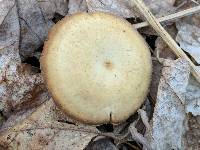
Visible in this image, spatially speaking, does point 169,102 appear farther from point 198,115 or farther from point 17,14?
point 17,14

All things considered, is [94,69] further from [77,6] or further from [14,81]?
[77,6]

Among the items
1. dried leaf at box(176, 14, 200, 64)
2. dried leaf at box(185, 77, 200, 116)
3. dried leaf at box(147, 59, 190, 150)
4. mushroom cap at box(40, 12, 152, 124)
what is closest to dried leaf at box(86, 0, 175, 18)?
dried leaf at box(176, 14, 200, 64)

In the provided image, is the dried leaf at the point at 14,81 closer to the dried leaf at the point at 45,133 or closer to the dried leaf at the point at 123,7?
the dried leaf at the point at 45,133

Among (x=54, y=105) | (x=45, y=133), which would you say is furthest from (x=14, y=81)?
(x=45, y=133)

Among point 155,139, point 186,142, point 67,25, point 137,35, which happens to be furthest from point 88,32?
point 186,142

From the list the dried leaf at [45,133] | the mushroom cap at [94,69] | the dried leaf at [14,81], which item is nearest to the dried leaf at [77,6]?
the mushroom cap at [94,69]

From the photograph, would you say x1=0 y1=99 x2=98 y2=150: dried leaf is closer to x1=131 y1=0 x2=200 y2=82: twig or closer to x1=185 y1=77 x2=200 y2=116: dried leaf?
x1=185 y1=77 x2=200 y2=116: dried leaf
